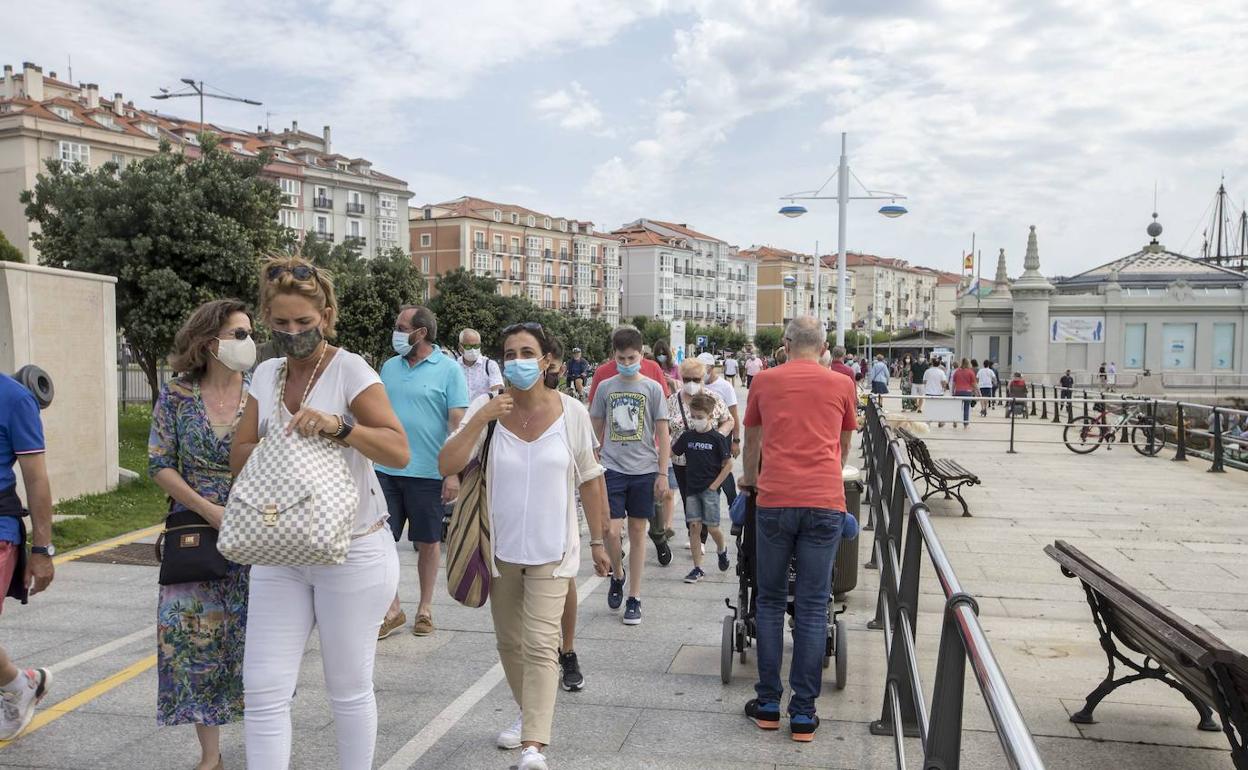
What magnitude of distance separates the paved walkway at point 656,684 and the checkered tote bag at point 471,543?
2.39ft

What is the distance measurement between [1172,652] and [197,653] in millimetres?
3543

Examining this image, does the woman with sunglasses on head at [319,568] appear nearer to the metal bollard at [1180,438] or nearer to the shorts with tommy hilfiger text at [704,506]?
the shorts with tommy hilfiger text at [704,506]

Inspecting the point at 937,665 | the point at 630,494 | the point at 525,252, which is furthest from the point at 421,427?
the point at 525,252

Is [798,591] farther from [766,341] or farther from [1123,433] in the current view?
[766,341]

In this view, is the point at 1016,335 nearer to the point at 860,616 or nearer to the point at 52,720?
the point at 860,616

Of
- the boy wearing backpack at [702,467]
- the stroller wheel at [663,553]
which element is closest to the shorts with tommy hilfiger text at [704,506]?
the boy wearing backpack at [702,467]

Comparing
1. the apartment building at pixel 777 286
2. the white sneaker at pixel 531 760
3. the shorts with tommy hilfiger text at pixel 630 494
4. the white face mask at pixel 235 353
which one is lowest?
the white sneaker at pixel 531 760

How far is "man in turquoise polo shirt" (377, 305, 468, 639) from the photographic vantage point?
588 cm

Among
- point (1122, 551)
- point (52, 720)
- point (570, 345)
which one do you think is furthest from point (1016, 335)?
point (52, 720)

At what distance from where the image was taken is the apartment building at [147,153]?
6303 cm

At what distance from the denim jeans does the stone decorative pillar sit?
47900 millimetres

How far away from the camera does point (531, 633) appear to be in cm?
388

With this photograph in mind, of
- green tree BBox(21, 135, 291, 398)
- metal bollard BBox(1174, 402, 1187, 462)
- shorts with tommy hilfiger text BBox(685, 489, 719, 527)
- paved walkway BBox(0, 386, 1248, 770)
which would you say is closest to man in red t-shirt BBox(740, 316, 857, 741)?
paved walkway BBox(0, 386, 1248, 770)

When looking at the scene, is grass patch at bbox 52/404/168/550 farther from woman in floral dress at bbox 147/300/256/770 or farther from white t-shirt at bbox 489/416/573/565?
white t-shirt at bbox 489/416/573/565
